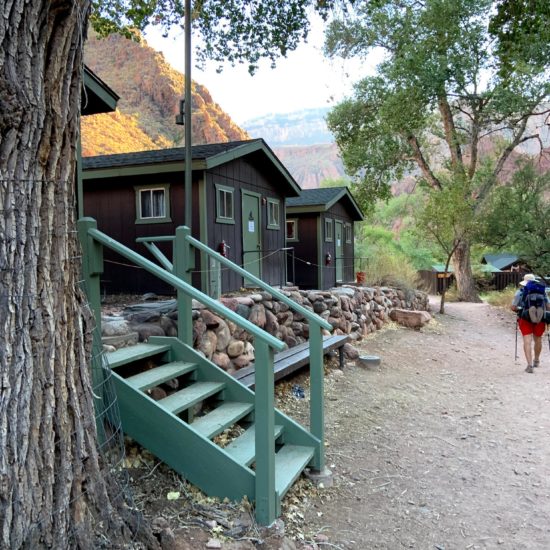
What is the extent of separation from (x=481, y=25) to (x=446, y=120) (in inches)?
161

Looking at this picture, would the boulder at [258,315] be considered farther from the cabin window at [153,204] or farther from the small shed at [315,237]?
the small shed at [315,237]

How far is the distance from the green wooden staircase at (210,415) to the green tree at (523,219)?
16603 millimetres

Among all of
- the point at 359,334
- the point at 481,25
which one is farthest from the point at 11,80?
the point at 481,25

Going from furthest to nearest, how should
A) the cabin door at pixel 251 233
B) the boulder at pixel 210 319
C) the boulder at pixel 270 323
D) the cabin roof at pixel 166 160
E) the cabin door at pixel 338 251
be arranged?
the cabin door at pixel 338 251 < the cabin door at pixel 251 233 < the cabin roof at pixel 166 160 < the boulder at pixel 270 323 < the boulder at pixel 210 319

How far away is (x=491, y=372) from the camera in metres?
8.68

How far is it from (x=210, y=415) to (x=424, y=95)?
56.4 feet

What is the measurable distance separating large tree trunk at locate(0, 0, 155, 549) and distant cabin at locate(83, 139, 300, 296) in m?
6.36

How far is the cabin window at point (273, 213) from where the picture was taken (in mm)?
12164

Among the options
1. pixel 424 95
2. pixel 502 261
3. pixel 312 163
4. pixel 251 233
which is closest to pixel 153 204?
pixel 251 233

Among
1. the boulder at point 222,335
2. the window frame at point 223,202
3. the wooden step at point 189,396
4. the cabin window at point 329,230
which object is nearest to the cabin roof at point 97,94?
the window frame at point 223,202

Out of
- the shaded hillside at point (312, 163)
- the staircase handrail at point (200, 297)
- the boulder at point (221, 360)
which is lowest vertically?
the boulder at point (221, 360)

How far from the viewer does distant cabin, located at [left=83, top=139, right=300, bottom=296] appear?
30.6 ft

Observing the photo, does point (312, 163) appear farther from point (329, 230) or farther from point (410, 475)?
point (410, 475)

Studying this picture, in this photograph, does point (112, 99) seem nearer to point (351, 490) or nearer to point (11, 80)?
point (11, 80)
